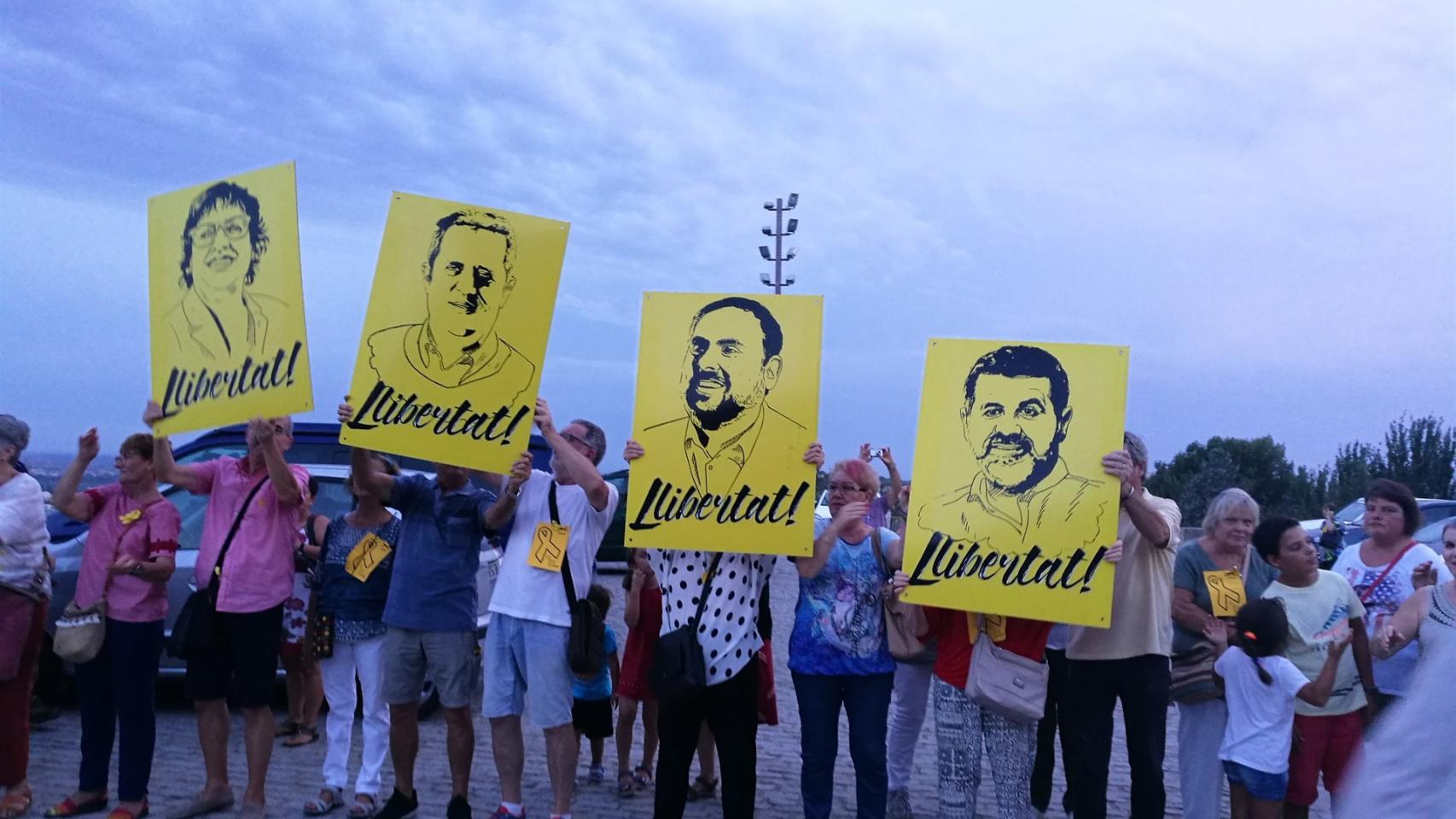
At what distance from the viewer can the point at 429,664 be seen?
5.53 metres

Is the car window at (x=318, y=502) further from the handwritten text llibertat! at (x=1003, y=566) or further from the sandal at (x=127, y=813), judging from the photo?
the handwritten text llibertat! at (x=1003, y=566)

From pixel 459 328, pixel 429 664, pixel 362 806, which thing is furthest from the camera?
pixel 362 806

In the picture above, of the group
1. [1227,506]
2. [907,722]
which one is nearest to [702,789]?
[907,722]

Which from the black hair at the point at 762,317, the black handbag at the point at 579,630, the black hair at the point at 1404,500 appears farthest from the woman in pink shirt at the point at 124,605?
the black hair at the point at 1404,500

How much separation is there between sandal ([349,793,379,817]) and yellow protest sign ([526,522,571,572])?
1684 millimetres

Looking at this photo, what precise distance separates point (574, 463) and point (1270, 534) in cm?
337

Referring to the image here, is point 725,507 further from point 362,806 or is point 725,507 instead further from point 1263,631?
point 362,806

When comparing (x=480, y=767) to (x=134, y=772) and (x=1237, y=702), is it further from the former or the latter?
(x=1237, y=702)

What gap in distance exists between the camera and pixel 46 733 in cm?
732

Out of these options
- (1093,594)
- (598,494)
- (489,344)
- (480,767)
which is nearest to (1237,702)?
(1093,594)

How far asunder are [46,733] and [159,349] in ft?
11.7

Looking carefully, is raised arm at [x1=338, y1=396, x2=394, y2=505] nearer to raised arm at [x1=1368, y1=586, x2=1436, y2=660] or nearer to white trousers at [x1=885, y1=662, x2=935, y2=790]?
white trousers at [x1=885, y1=662, x2=935, y2=790]

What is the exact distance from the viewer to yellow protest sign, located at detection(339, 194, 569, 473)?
507 centimetres

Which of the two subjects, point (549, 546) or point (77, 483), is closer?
point (549, 546)
